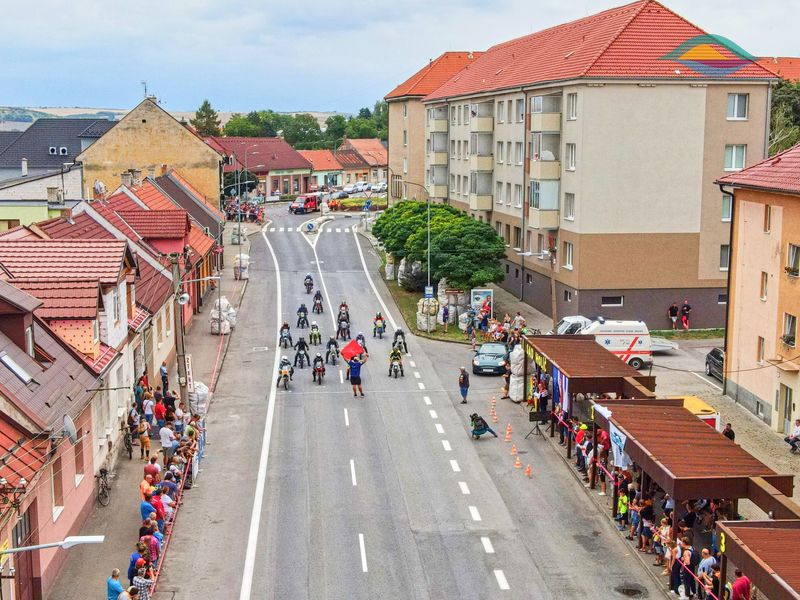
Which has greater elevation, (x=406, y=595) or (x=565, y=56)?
(x=565, y=56)

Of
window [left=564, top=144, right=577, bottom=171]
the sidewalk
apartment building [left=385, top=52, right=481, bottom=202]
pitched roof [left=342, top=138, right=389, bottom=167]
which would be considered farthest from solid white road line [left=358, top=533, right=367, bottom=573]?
pitched roof [left=342, top=138, right=389, bottom=167]

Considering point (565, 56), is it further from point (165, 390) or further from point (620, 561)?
point (620, 561)

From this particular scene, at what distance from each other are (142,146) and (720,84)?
44307mm

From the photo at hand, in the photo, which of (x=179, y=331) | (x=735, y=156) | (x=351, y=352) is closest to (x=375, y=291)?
(x=735, y=156)

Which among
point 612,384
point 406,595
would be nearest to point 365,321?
point 612,384

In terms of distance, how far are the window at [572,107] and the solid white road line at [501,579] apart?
3403 centimetres

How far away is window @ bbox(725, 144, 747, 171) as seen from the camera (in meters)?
52.9

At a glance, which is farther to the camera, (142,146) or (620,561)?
(142,146)

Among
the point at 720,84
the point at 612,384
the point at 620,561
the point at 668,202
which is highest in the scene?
the point at 720,84

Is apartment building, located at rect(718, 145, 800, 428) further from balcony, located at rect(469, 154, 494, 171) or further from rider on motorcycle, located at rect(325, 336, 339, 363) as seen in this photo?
balcony, located at rect(469, 154, 494, 171)

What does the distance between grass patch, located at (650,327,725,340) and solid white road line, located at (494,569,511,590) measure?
30.6 meters

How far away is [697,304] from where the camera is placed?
176ft

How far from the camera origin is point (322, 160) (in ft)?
536

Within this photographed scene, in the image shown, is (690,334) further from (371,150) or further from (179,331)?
(371,150)
